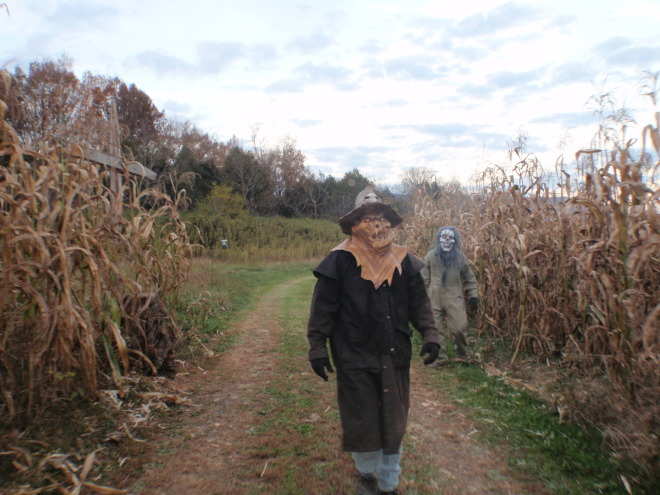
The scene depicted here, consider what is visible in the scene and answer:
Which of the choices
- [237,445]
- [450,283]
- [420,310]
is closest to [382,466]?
[420,310]

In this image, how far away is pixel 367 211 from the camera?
3311 mm

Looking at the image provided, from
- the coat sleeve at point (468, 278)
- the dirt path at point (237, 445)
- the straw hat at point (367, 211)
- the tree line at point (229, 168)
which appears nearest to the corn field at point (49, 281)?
the dirt path at point (237, 445)

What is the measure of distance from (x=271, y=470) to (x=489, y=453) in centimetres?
172

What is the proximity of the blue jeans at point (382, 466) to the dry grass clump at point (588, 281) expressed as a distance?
5.17 feet

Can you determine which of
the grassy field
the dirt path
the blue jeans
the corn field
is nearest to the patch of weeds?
the grassy field

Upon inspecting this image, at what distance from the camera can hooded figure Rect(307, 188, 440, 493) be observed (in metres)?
3.01

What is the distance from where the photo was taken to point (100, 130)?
4.66 metres

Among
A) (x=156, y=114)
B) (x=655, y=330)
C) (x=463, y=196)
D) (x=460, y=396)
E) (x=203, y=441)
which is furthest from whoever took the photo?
(x=156, y=114)

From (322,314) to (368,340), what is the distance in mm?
338

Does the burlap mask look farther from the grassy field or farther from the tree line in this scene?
the tree line

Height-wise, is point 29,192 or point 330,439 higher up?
point 29,192

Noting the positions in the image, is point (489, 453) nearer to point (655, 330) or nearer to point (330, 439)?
point (330, 439)

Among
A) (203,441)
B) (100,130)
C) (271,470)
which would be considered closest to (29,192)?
(100,130)

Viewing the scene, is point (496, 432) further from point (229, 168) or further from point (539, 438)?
point (229, 168)
